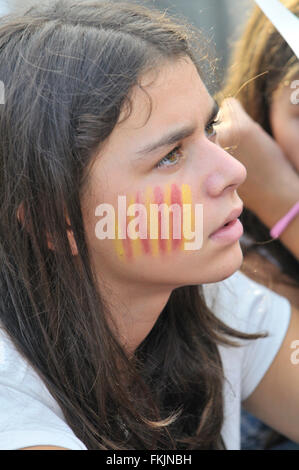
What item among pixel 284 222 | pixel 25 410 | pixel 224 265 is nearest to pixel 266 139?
pixel 284 222

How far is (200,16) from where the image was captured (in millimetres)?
2193

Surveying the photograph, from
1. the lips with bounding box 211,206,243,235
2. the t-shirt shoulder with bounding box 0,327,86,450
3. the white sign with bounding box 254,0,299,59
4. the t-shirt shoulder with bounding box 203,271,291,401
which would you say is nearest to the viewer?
the t-shirt shoulder with bounding box 0,327,86,450

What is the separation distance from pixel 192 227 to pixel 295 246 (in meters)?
0.48

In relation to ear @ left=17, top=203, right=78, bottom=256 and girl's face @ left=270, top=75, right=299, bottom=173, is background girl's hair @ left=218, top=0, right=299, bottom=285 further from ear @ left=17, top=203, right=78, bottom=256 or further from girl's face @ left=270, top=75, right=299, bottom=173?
ear @ left=17, top=203, right=78, bottom=256

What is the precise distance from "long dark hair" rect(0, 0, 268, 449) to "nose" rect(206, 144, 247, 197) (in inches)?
5.3

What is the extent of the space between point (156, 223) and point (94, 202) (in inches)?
3.2

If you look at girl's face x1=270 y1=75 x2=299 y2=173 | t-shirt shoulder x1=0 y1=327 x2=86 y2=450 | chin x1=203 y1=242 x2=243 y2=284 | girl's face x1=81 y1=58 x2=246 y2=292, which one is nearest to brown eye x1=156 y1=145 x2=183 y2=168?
girl's face x1=81 y1=58 x2=246 y2=292

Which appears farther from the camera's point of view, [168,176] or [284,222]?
[284,222]

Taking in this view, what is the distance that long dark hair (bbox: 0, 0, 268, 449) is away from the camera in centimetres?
83

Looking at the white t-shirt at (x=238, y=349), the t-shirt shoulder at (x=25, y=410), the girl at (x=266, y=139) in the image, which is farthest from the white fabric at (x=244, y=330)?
the t-shirt shoulder at (x=25, y=410)

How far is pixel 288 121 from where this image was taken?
1237 mm

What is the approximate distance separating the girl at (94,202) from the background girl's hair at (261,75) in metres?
0.33

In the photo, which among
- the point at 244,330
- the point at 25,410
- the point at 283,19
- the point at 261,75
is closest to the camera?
the point at 25,410

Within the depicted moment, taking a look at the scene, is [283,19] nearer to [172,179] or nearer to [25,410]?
[172,179]
